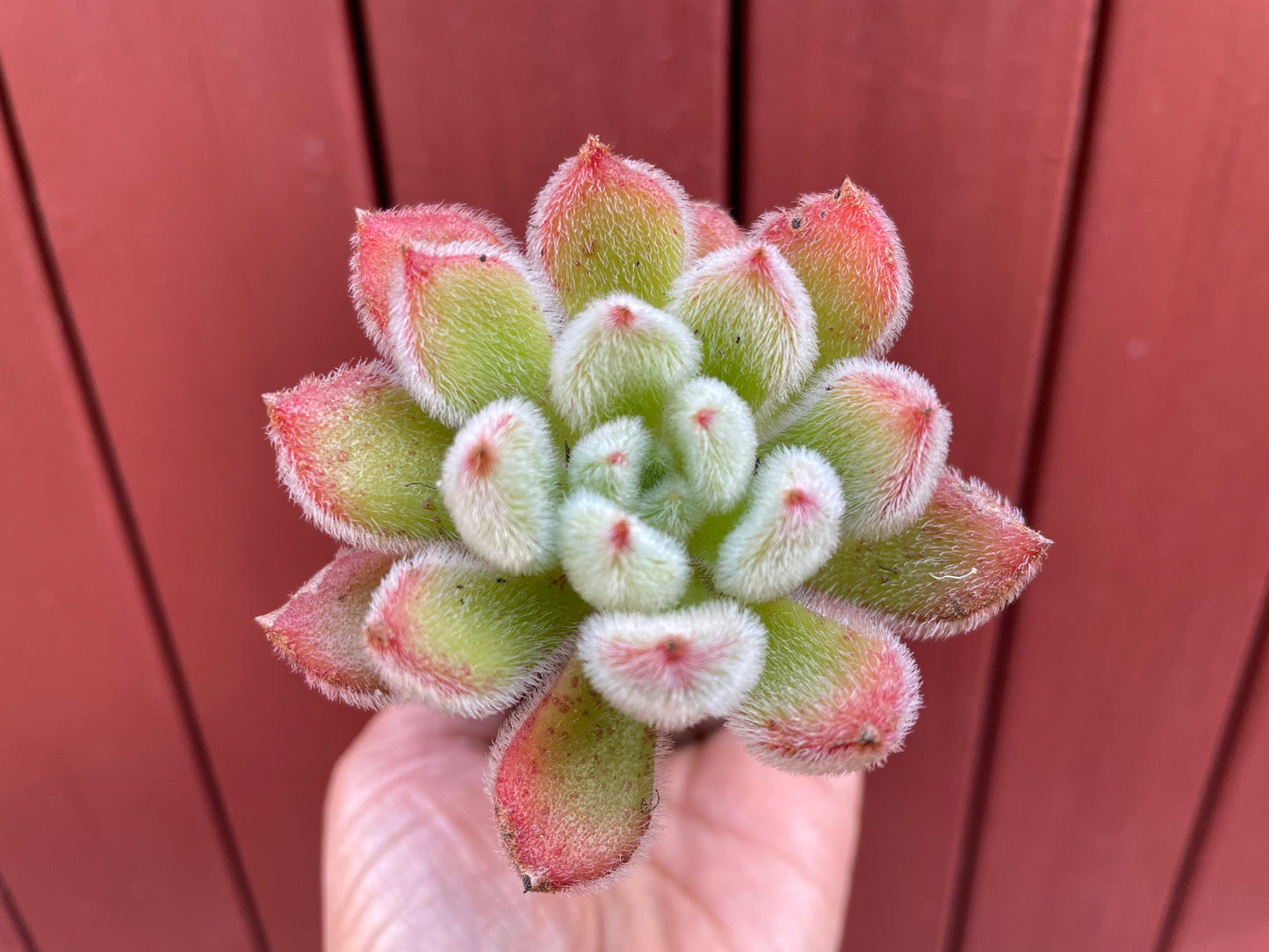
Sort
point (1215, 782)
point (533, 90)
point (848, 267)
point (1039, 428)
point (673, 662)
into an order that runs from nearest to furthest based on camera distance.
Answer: point (673, 662) → point (848, 267) → point (533, 90) → point (1039, 428) → point (1215, 782)


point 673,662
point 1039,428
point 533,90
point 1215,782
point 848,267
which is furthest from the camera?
point 1215,782

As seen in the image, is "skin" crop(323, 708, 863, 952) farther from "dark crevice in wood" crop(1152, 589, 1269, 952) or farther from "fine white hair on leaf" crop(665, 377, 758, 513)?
"dark crevice in wood" crop(1152, 589, 1269, 952)

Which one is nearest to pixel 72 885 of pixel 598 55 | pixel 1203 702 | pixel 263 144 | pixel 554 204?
pixel 263 144

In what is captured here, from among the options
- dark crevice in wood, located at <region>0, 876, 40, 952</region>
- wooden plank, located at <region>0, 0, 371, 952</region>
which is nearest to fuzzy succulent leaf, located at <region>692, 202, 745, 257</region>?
wooden plank, located at <region>0, 0, 371, 952</region>

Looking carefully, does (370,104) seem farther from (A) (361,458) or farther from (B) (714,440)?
(B) (714,440)

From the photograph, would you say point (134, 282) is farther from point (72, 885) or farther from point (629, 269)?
point (72, 885)

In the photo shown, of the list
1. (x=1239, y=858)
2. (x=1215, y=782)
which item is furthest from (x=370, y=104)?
(x=1239, y=858)

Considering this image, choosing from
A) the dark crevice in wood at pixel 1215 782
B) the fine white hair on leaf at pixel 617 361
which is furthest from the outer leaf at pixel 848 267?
the dark crevice in wood at pixel 1215 782

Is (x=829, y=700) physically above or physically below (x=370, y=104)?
below
